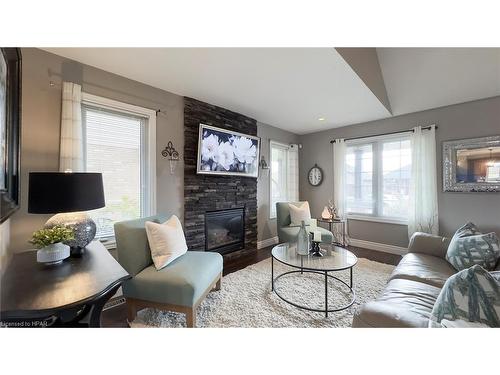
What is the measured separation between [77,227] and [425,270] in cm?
274

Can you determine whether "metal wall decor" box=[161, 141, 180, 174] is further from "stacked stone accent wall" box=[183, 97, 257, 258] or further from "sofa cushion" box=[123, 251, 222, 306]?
"sofa cushion" box=[123, 251, 222, 306]

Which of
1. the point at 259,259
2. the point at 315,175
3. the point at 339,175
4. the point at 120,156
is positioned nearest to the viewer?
the point at 120,156

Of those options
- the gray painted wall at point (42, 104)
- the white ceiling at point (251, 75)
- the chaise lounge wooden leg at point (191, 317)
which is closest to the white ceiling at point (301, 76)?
the white ceiling at point (251, 75)

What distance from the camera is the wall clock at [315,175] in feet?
13.9

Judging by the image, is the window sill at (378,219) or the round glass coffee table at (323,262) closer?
the round glass coffee table at (323,262)

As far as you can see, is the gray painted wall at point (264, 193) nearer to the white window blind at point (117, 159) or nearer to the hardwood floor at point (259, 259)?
the hardwood floor at point (259, 259)

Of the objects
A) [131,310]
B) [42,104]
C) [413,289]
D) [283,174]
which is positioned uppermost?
[42,104]

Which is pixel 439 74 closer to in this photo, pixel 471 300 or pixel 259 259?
pixel 471 300

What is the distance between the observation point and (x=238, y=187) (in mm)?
3309

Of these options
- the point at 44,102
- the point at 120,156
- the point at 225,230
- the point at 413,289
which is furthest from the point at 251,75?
the point at 413,289

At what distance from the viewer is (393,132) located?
3.37m
